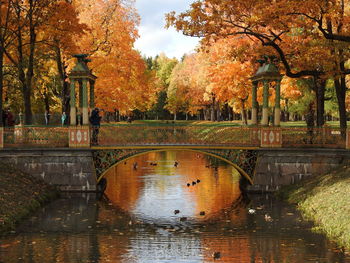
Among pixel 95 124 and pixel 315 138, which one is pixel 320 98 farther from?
pixel 95 124

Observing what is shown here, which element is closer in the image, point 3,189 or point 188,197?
point 3,189

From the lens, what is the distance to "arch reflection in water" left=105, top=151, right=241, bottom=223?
1786 centimetres

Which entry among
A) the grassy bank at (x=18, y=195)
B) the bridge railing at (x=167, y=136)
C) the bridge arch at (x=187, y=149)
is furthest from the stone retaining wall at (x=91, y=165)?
the bridge railing at (x=167, y=136)

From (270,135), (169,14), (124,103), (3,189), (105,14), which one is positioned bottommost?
(3,189)

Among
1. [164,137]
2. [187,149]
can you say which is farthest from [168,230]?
[164,137]

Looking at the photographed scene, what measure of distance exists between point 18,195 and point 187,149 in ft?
24.4

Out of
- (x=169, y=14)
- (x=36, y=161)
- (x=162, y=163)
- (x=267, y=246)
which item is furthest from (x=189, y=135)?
(x=162, y=163)

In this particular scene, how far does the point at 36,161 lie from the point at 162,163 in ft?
48.0

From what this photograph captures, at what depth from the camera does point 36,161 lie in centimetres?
2038

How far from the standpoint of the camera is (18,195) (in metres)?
17.6

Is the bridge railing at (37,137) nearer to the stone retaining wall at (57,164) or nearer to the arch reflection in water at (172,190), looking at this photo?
the stone retaining wall at (57,164)

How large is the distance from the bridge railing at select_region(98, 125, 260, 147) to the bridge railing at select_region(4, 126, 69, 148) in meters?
1.74

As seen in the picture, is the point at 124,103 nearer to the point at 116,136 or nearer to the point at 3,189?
the point at 116,136

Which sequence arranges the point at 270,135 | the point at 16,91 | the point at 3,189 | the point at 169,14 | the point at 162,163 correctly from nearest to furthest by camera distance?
1. the point at 3,189
2. the point at 169,14
3. the point at 270,135
4. the point at 162,163
5. the point at 16,91
